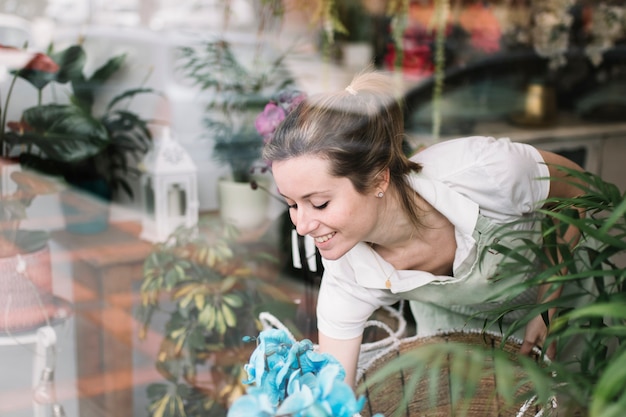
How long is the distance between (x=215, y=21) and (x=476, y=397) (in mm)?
1874

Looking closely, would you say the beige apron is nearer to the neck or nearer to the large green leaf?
the neck

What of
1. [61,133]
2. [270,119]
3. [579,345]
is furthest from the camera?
[61,133]

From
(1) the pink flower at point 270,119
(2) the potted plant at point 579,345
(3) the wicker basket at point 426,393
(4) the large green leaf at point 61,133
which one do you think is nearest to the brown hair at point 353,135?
(2) the potted plant at point 579,345

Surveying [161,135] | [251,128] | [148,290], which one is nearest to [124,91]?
[161,135]

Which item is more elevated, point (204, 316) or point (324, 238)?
point (324, 238)

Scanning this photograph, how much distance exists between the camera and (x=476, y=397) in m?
1.56

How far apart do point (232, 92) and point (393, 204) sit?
147 centimetres

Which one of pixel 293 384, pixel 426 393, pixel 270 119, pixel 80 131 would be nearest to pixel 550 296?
pixel 426 393

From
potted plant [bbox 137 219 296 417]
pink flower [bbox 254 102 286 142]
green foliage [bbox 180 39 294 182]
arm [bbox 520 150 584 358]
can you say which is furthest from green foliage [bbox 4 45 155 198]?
arm [bbox 520 150 584 358]

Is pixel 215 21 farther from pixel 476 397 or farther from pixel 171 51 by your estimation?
pixel 476 397

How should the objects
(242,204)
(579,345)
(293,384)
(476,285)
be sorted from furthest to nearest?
(242,204), (476,285), (579,345), (293,384)

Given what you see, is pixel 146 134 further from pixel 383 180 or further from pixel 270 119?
pixel 383 180

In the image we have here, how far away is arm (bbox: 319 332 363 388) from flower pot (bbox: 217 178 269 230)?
39.0 inches

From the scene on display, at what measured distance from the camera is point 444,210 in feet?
4.70
